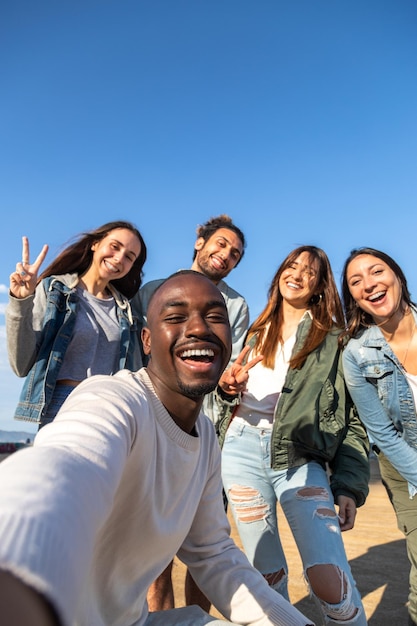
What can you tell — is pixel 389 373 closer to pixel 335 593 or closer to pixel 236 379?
pixel 236 379

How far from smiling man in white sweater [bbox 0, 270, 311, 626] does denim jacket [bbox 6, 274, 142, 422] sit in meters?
1.52

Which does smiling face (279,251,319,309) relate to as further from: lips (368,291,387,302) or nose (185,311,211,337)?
nose (185,311,211,337)

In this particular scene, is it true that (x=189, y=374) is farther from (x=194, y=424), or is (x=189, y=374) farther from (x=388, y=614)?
(x=388, y=614)

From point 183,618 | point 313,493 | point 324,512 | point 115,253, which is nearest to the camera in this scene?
point 183,618

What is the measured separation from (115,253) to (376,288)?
2.06m

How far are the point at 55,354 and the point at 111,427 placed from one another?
2481mm

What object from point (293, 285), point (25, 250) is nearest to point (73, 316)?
point (25, 250)

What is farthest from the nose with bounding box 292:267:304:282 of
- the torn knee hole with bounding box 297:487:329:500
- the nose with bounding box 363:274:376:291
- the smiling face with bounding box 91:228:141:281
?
the torn knee hole with bounding box 297:487:329:500

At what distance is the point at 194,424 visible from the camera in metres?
2.15

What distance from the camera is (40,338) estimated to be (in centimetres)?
370

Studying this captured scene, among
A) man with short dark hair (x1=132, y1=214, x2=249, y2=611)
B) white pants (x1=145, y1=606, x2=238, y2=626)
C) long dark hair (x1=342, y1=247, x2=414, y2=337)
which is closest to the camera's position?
white pants (x1=145, y1=606, x2=238, y2=626)

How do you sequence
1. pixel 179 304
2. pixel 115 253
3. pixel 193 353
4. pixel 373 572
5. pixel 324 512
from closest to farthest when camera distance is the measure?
pixel 193 353
pixel 179 304
pixel 324 512
pixel 115 253
pixel 373 572

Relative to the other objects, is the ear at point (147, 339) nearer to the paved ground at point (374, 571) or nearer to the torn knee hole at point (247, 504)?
the torn knee hole at point (247, 504)

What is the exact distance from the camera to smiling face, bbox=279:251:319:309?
13.2ft
